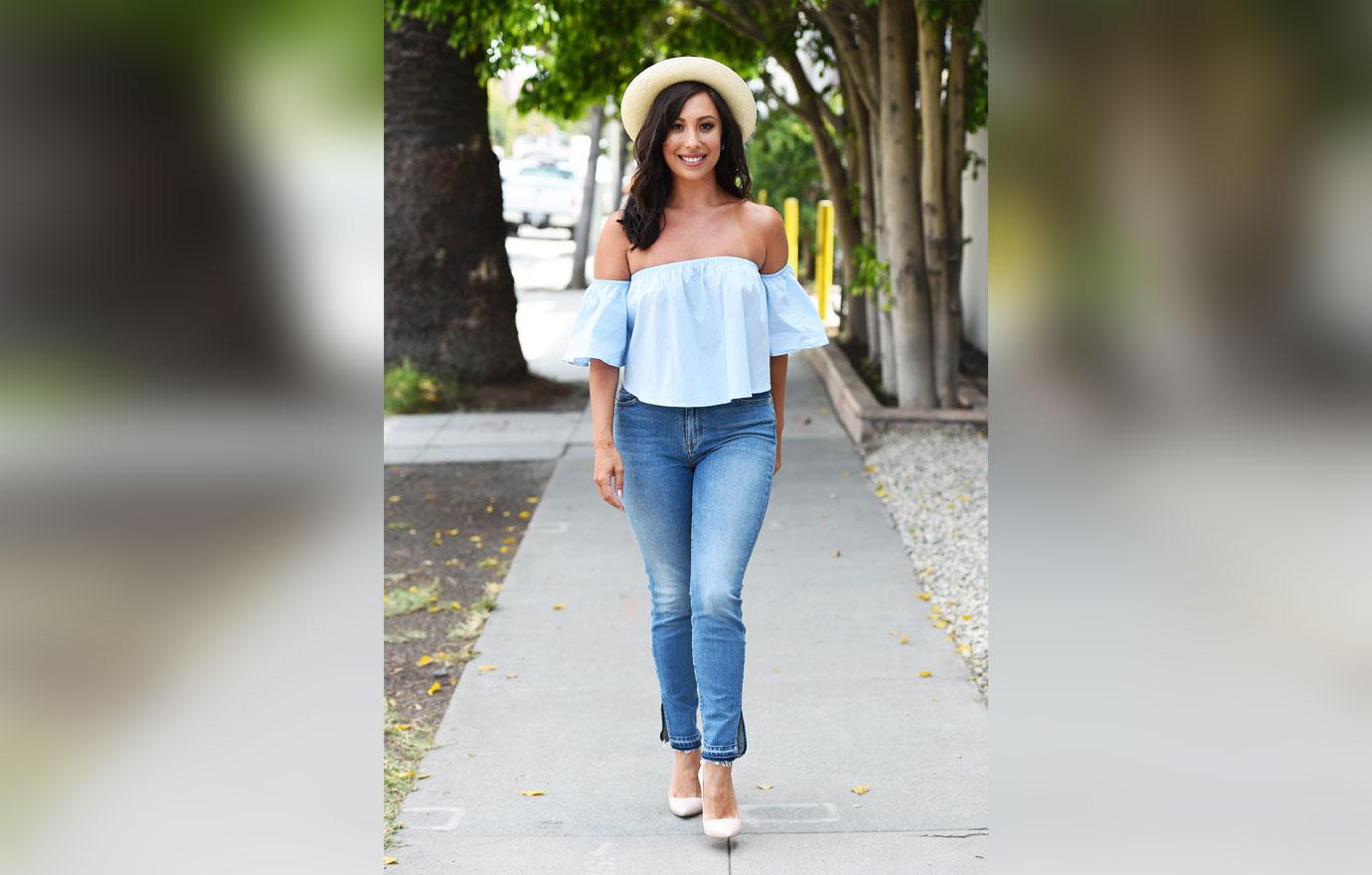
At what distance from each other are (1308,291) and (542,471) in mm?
7699

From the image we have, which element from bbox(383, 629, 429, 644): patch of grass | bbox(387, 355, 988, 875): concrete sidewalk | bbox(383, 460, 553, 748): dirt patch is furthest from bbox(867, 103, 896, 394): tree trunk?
bbox(383, 629, 429, 644): patch of grass

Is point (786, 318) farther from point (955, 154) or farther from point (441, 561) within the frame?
point (955, 154)

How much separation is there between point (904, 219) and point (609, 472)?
22.2 feet

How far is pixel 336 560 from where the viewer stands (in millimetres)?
2236

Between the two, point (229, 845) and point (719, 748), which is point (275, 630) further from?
point (719, 748)

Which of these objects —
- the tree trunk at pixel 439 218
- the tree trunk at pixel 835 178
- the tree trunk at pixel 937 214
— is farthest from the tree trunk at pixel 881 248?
the tree trunk at pixel 439 218

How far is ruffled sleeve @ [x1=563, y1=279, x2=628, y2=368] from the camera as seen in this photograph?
12.6ft

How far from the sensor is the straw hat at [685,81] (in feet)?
12.6

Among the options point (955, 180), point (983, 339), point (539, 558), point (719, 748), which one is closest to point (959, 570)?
point (539, 558)

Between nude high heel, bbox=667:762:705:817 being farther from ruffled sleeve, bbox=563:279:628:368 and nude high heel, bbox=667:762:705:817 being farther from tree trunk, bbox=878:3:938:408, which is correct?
tree trunk, bbox=878:3:938:408

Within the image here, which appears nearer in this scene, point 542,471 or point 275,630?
point 275,630

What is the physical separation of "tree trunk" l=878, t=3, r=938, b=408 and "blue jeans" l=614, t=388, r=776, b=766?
21.5 ft

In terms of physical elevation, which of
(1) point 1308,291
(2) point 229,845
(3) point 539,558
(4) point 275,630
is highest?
(1) point 1308,291

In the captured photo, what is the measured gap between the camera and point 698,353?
12.4 feet
